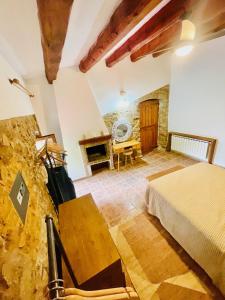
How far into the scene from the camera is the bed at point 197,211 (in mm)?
1455

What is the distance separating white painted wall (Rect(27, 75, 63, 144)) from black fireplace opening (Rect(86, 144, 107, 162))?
1.02 meters

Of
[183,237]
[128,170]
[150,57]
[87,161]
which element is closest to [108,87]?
[150,57]

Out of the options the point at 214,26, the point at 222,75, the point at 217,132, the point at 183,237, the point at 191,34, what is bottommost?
the point at 183,237

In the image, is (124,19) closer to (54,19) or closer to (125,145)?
(54,19)

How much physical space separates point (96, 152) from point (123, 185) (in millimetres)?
1446

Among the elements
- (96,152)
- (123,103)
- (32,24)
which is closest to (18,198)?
(32,24)

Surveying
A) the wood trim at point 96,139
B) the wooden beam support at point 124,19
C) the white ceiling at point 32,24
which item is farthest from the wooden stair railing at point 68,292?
the wood trim at point 96,139

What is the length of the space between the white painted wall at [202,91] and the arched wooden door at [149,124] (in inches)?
27.1

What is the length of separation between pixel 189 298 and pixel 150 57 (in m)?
4.62

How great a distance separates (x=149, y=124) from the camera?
500 cm

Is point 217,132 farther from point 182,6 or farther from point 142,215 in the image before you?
point 182,6

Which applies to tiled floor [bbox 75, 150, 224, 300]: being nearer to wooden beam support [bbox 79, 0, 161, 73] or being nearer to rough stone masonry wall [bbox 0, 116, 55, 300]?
rough stone masonry wall [bbox 0, 116, 55, 300]

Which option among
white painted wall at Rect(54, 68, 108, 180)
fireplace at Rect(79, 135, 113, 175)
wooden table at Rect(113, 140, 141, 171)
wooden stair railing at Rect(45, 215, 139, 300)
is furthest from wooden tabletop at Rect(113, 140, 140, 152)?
wooden stair railing at Rect(45, 215, 139, 300)

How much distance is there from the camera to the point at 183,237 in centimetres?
179
